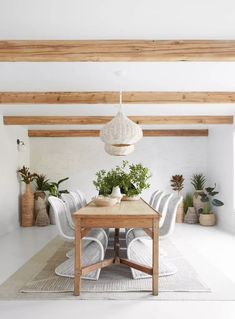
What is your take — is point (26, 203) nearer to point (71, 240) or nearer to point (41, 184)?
point (41, 184)

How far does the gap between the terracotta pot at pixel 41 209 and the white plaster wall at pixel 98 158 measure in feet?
2.51

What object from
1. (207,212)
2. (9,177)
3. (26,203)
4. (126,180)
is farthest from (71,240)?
(207,212)

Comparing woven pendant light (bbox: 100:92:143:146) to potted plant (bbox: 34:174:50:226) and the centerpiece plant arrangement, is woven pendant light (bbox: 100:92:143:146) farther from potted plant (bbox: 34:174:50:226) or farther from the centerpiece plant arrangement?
potted plant (bbox: 34:174:50:226)

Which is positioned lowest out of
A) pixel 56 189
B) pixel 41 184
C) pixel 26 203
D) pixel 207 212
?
pixel 207 212

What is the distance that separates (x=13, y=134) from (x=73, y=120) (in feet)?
4.90

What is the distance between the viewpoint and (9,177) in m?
7.60

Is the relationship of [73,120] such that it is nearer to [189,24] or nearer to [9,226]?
[9,226]

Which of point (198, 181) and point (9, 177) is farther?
point (198, 181)

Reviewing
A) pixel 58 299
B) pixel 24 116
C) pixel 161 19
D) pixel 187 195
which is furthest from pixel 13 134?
pixel 161 19

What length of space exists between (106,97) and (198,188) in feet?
14.7

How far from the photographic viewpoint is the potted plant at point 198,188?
346 inches

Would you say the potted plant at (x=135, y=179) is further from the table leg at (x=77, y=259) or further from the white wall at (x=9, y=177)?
the white wall at (x=9, y=177)

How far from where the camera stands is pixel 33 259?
502 cm

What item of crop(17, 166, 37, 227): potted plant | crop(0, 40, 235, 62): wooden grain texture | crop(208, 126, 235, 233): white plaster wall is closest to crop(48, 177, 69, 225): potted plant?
crop(17, 166, 37, 227): potted plant
